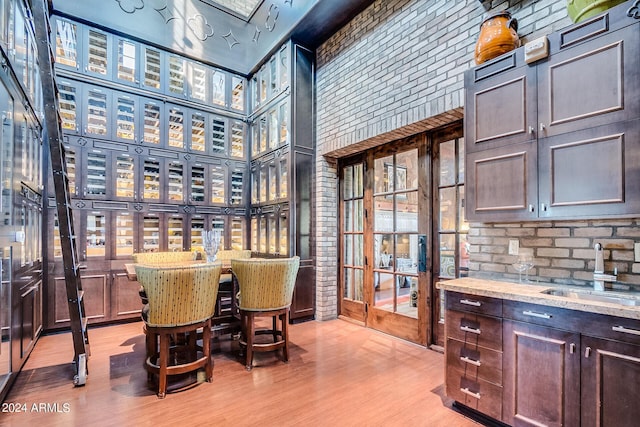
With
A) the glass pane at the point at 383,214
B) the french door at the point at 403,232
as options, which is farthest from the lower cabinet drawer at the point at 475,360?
the glass pane at the point at 383,214

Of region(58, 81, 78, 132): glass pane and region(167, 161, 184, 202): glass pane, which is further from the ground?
region(58, 81, 78, 132): glass pane

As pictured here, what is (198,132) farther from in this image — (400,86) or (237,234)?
(400,86)

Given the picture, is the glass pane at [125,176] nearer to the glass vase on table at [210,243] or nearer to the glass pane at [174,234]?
the glass pane at [174,234]

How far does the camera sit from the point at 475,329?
2152mm

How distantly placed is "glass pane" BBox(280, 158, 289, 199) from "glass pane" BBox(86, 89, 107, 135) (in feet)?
7.67

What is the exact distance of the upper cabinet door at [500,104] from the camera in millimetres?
2170

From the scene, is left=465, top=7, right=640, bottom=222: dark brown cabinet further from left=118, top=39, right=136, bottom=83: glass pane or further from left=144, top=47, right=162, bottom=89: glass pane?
left=118, top=39, right=136, bottom=83: glass pane

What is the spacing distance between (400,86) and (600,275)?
2392 mm

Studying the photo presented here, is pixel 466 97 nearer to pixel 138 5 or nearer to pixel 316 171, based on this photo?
pixel 316 171

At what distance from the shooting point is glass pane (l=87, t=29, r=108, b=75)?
13.8ft

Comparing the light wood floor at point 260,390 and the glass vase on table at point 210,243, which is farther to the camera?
the glass vase on table at point 210,243

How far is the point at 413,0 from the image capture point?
332cm

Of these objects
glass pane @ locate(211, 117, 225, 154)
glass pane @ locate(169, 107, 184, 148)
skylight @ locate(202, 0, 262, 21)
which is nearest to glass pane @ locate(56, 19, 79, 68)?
glass pane @ locate(169, 107, 184, 148)

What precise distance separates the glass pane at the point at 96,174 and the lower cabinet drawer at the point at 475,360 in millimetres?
4377
